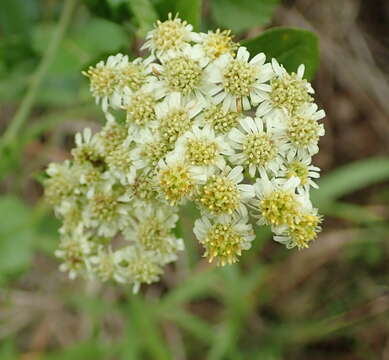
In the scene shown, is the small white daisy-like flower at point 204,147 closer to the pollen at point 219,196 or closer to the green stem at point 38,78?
the pollen at point 219,196

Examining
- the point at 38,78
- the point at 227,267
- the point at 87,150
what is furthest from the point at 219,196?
the point at 227,267

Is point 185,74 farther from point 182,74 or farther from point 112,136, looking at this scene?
point 112,136

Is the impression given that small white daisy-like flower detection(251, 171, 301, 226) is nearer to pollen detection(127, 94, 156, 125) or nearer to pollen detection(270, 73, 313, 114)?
pollen detection(270, 73, 313, 114)

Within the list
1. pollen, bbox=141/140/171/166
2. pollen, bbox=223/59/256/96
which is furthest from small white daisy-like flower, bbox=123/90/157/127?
pollen, bbox=223/59/256/96

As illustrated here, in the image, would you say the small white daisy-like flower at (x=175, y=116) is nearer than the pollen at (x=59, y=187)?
Yes

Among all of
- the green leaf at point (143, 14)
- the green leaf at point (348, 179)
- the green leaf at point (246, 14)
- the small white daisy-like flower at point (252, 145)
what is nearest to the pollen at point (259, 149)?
the small white daisy-like flower at point (252, 145)

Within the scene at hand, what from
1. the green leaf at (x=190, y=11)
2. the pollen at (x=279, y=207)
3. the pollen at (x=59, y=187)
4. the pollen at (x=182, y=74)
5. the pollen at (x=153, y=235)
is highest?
the green leaf at (x=190, y=11)
